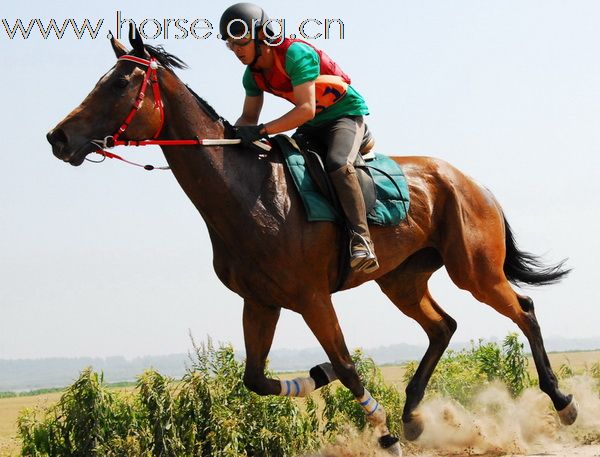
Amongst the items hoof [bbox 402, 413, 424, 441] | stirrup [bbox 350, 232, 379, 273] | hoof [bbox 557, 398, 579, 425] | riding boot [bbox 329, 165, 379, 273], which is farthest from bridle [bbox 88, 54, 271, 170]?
hoof [bbox 557, 398, 579, 425]

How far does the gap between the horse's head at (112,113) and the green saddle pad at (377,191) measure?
3.65 ft

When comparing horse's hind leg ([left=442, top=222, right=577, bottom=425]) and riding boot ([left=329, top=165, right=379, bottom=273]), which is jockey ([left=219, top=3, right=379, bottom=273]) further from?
horse's hind leg ([left=442, top=222, right=577, bottom=425])

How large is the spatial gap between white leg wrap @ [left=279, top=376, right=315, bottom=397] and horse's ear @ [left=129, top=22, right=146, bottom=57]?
Result: 9.69 ft

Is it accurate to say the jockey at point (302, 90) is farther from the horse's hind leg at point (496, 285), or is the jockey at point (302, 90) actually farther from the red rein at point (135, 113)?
the horse's hind leg at point (496, 285)

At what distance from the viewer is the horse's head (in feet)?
19.9

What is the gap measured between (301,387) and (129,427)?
1758 mm

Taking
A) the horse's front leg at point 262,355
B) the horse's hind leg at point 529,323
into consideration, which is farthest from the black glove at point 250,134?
the horse's hind leg at point 529,323

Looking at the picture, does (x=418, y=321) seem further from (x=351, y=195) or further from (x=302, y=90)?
(x=302, y=90)

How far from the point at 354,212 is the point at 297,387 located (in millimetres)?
1656

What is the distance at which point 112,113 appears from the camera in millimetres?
6227

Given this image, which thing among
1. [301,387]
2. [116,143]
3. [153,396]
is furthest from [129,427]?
[116,143]

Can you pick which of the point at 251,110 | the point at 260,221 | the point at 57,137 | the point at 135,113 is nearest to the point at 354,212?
the point at 260,221

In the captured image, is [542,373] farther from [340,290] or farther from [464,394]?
[340,290]

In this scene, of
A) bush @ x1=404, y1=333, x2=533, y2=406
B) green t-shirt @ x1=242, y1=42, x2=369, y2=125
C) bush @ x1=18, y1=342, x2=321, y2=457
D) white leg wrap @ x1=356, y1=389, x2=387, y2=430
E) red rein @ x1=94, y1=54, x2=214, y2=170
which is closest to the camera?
red rein @ x1=94, y1=54, x2=214, y2=170
